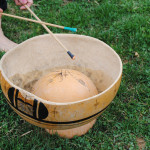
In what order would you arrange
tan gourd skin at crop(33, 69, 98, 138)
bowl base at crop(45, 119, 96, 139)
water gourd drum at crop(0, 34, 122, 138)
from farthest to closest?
bowl base at crop(45, 119, 96, 139)
tan gourd skin at crop(33, 69, 98, 138)
water gourd drum at crop(0, 34, 122, 138)

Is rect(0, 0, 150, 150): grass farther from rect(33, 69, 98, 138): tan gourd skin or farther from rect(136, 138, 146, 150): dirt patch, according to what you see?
rect(33, 69, 98, 138): tan gourd skin

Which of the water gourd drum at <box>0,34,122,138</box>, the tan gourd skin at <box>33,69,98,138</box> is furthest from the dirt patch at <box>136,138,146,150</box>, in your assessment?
the tan gourd skin at <box>33,69,98,138</box>

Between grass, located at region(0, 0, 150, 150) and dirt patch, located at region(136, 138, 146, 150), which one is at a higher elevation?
grass, located at region(0, 0, 150, 150)

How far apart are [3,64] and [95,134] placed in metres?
0.79

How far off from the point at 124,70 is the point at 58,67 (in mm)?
720

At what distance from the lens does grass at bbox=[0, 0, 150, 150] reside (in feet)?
5.78

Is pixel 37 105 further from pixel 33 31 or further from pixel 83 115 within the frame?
pixel 33 31

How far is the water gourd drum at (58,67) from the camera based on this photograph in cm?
134

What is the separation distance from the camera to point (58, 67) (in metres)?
1.97

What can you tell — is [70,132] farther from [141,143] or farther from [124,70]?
[124,70]

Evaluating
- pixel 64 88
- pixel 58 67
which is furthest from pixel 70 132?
pixel 58 67

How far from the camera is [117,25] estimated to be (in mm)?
2920

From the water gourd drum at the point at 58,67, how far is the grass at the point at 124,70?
0.14 m

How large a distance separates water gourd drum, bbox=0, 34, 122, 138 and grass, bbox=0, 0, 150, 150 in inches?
5.4
